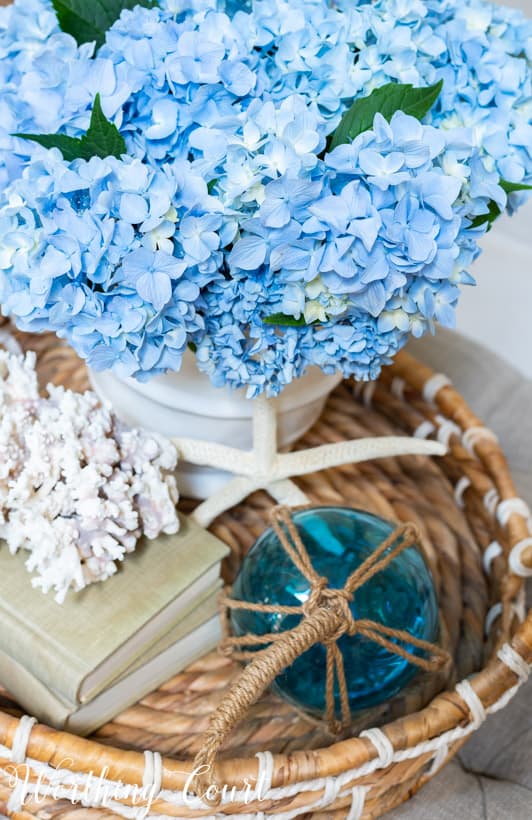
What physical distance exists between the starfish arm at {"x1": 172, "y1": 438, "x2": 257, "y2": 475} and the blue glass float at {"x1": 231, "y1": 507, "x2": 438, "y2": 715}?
0.18 feet

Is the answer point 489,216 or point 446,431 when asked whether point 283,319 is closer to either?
point 489,216

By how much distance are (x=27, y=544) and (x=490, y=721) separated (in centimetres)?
38

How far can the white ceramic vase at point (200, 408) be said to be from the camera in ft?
2.15

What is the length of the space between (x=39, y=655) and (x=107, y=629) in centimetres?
4

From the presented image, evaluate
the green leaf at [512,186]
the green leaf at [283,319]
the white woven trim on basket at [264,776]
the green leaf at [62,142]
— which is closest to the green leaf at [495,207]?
the green leaf at [512,186]

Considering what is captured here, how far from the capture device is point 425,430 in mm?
845

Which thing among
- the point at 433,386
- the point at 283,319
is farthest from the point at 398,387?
the point at 283,319

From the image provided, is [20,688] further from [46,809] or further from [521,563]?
[521,563]

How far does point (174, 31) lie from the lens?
21.0 inches

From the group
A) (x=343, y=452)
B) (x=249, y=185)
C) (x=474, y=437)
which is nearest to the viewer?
(x=249, y=185)

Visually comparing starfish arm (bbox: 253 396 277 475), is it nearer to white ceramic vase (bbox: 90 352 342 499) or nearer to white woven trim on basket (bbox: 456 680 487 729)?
white ceramic vase (bbox: 90 352 342 499)

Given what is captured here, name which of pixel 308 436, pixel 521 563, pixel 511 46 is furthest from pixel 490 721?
pixel 511 46

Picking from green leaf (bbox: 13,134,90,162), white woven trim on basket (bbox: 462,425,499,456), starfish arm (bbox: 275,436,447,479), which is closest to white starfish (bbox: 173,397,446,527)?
starfish arm (bbox: 275,436,447,479)

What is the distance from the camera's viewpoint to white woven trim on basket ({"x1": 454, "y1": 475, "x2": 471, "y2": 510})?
80 cm
